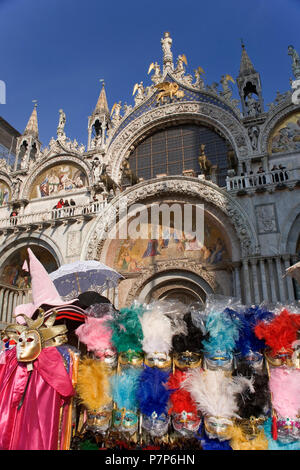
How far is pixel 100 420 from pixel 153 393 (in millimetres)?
787

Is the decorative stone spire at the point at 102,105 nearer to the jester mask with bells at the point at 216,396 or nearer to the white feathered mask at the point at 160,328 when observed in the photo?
the white feathered mask at the point at 160,328

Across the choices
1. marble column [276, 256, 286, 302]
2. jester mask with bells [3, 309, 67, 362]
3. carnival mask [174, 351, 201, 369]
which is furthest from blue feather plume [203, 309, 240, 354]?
marble column [276, 256, 286, 302]

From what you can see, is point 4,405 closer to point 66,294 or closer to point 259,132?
point 66,294

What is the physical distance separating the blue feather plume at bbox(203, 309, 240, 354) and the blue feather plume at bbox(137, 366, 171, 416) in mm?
664

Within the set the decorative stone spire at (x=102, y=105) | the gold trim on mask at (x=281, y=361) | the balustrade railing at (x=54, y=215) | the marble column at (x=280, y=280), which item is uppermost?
the decorative stone spire at (x=102, y=105)

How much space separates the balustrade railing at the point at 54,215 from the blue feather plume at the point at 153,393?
1017cm

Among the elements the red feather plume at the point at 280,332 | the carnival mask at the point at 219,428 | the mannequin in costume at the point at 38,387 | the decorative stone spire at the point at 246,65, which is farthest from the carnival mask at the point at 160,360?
the decorative stone spire at the point at 246,65

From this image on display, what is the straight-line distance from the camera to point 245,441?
3.70 meters

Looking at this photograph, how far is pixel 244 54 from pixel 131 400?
17503 millimetres

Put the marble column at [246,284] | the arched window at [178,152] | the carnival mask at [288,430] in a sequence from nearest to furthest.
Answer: the carnival mask at [288,430] < the marble column at [246,284] < the arched window at [178,152]

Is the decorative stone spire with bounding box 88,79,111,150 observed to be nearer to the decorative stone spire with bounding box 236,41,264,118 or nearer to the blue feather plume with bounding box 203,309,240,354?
the decorative stone spire with bounding box 236,41,264,118

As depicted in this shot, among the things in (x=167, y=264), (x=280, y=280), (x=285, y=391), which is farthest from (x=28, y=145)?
(x=285, y=391)

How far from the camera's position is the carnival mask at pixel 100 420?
→ 4.18 m

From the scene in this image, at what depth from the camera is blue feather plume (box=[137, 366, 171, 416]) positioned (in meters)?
4.02
